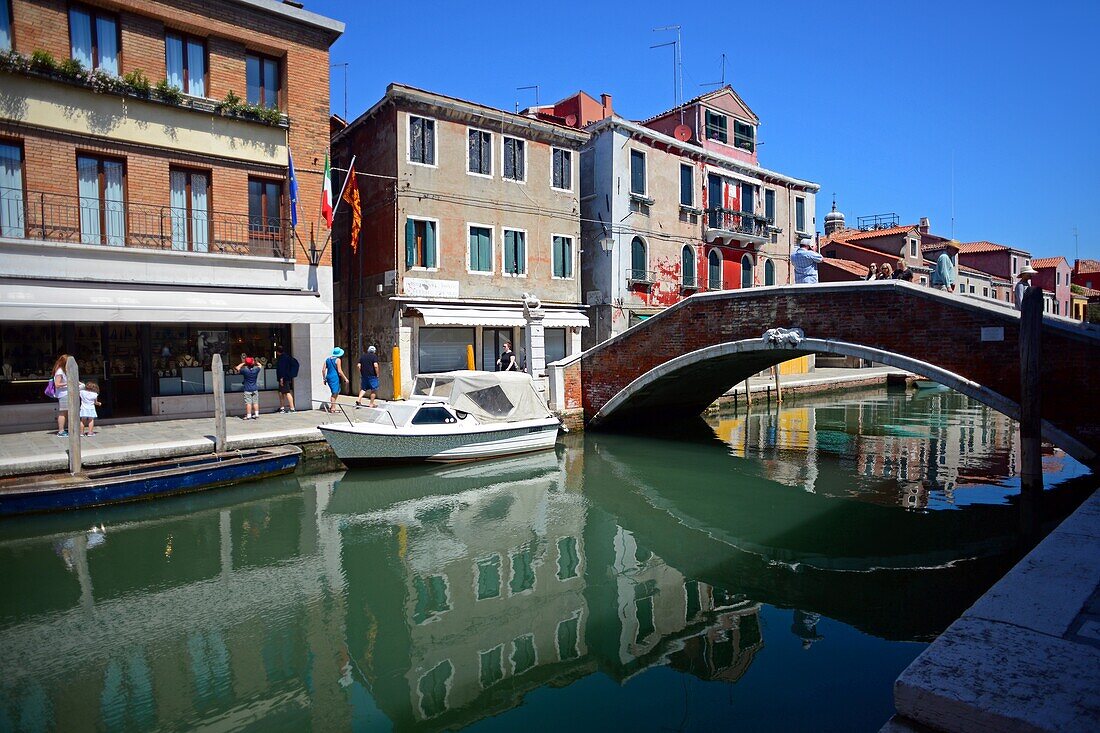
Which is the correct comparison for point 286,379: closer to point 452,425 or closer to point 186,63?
point 452,425

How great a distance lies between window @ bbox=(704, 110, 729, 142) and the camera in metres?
25.6

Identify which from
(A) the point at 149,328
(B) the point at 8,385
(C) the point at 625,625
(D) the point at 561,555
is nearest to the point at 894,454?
(D) the point at 561,555

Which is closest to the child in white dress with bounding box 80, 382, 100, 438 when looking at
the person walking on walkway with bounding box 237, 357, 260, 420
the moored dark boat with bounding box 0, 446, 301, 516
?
the moored dark boat with bounding box 0, 446, 301, 516

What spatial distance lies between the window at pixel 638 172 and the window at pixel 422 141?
7373mm

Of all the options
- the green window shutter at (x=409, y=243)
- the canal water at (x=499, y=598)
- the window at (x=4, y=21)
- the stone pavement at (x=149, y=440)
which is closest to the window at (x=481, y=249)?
the green window shutter at (x=409, y=243)

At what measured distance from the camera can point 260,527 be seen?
9.40m

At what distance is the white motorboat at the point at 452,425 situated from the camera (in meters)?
12.2

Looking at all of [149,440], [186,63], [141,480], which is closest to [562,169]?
[186,63]

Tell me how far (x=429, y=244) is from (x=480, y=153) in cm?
323

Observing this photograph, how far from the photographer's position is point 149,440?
11.3 metres

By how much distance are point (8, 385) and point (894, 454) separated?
59.0ft

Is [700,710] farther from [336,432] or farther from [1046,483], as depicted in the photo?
[1046,483]

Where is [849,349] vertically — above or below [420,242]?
below

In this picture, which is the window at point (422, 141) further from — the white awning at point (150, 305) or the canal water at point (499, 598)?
the canal water at point (499, 598)
